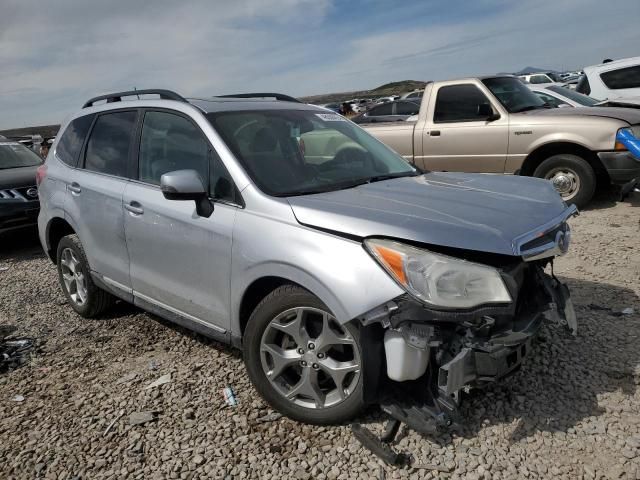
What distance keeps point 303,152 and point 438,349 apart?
1620 millimetres

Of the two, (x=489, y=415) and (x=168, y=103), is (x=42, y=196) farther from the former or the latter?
(x=489, y=415)

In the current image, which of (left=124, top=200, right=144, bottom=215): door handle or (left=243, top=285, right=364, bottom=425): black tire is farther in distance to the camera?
(left=124, top=200, right=144, bottom=215): door handle

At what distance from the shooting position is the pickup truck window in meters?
7.64

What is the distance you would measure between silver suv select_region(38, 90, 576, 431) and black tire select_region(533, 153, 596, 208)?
13.1 feet

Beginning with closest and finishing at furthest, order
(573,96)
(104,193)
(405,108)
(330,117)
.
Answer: (104,193) < (330,117) < (573,96) < (405,108)

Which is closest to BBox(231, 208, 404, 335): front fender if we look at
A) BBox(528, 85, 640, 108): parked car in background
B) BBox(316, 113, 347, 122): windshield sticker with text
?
BBox(316, 113, 347, 122): windshield sticker with text

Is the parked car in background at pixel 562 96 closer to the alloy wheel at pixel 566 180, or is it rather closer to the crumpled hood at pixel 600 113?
the crumpled hood at pixel 600 113

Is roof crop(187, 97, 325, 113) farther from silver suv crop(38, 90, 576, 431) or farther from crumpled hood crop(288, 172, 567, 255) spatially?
crumpled hood crop(288, 172, 567, 255)

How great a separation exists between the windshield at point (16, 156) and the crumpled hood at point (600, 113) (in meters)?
7.83

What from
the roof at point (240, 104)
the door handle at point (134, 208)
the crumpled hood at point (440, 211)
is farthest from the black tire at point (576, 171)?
the door handle at point (134, 208)

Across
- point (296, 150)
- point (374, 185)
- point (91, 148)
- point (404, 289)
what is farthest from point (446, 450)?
point (91, 148)

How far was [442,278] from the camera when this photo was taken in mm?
2346

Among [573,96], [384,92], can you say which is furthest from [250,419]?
[384,92]

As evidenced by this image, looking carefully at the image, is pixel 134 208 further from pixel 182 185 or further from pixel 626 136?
pixel 626 136
